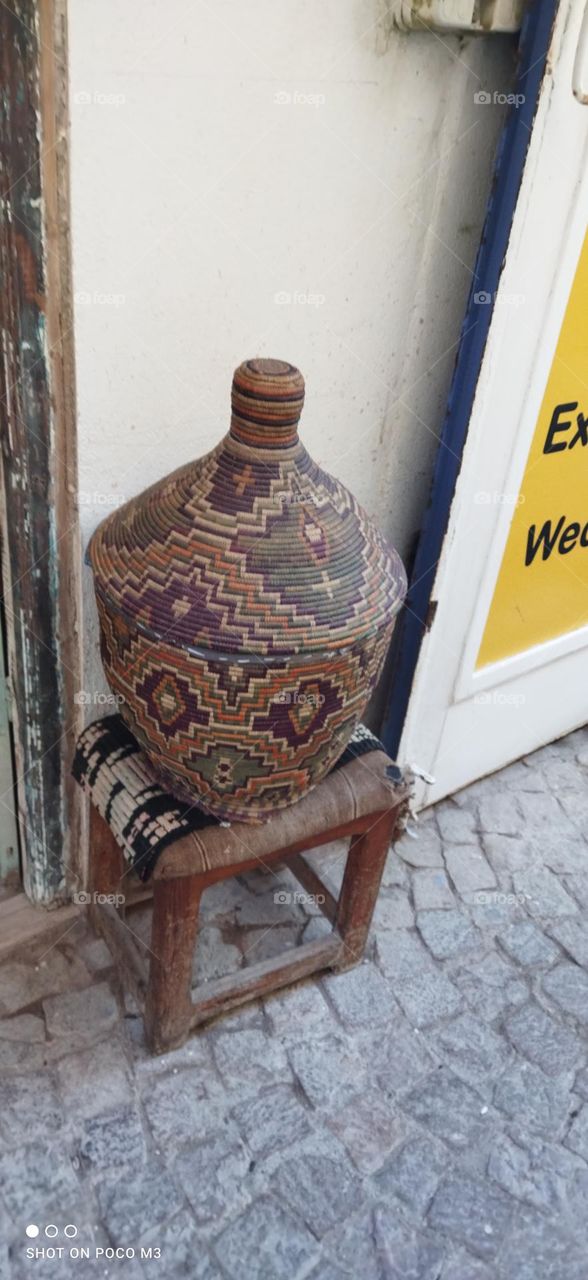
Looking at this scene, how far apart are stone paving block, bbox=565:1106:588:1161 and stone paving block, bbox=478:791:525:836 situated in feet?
3.40

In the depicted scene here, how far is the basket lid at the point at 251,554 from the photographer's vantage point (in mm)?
1853

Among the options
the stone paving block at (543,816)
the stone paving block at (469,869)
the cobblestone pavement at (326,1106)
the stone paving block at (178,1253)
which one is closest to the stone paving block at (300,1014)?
the cobblestone pavement at (326,1106)

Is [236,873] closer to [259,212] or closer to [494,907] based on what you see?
[494,907]

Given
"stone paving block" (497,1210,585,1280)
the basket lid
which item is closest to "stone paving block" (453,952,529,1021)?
"stone paving block" (497,1210,585,1280)

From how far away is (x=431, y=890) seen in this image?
10.1 feet

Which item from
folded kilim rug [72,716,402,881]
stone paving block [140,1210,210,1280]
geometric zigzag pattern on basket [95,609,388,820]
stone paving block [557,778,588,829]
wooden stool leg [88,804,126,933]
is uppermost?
geometric zigzag pattern on basket [95,609,388,820]

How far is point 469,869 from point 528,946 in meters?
0.33

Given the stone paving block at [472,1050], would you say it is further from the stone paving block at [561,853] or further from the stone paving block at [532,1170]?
the stone paving block at [561,853]

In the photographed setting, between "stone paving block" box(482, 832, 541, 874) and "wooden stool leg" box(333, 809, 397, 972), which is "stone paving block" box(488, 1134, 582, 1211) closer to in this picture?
"wooden stool leg" box(333, 809, 397, 972)

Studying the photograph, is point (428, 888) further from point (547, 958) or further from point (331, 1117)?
point (331, 1117)

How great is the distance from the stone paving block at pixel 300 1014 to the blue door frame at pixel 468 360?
0.81 meters

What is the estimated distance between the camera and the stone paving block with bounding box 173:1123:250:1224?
215 centimetres

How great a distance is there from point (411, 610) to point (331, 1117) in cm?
139

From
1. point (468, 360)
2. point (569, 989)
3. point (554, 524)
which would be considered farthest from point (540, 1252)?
point (468, 360)
